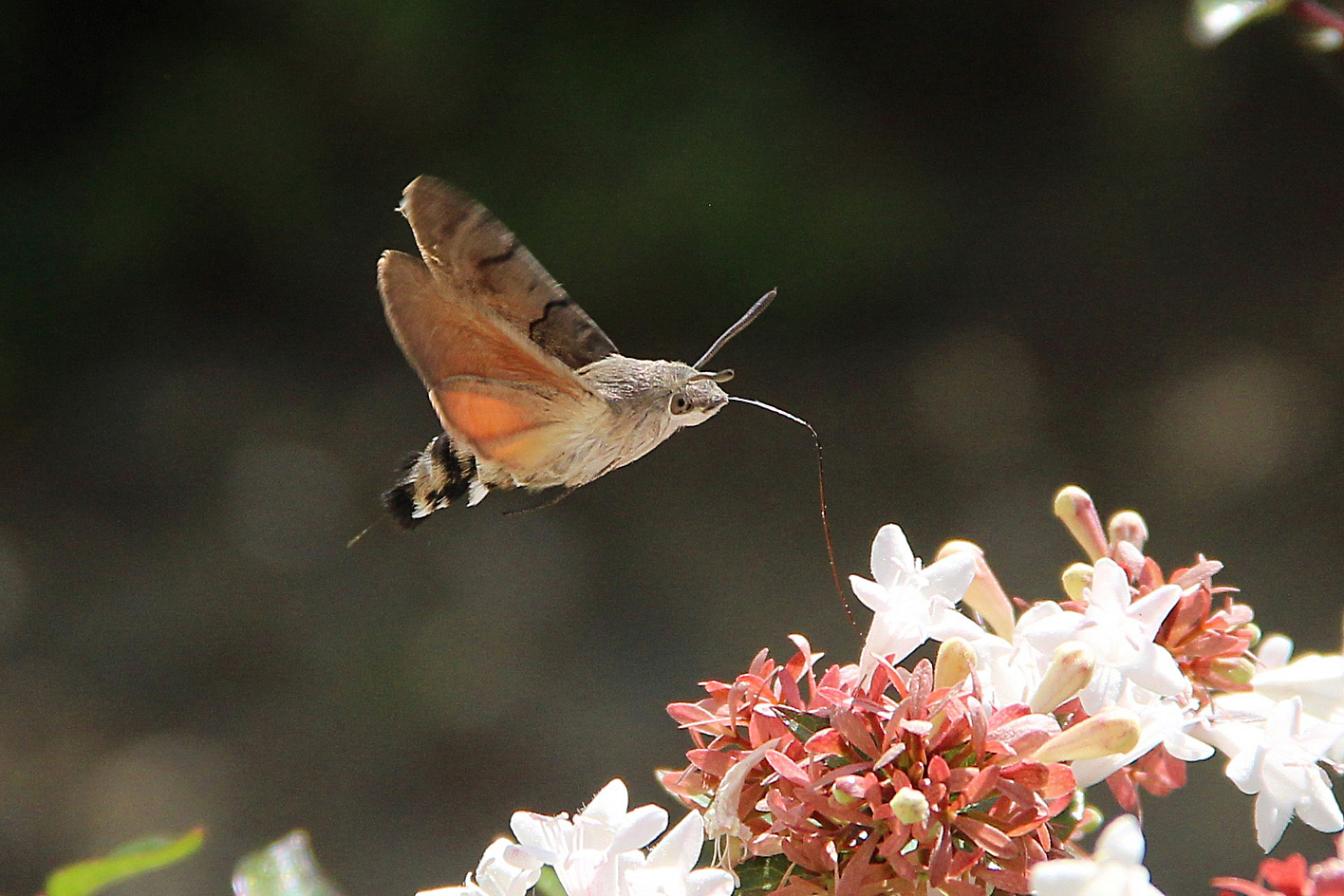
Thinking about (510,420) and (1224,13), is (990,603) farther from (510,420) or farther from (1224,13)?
(1224,13)

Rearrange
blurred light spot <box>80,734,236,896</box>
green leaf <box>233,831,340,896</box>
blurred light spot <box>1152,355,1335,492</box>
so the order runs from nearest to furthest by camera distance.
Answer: green leaf <box>233,831,340,896</box>, blurred light spot <box>80,734,236,896</box>, blurred light spot <box>1152,355,1335,492</box>

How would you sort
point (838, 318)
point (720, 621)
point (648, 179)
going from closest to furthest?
1. point (720, 621)
2. point (648, 179)
3. point (838, 318)

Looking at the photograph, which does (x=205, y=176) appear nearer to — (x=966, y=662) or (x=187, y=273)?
(x=187, y=273)

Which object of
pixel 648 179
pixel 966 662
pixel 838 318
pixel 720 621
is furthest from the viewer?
pixel 838 318

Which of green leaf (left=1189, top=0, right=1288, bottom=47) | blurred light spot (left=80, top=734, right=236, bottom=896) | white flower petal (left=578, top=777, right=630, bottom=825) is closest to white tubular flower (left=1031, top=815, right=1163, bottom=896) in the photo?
white flower petal (left=578, top=777, right=630, bottom=825)

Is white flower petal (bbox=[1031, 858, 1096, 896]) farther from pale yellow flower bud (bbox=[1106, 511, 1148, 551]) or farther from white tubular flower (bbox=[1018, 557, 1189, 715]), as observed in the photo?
pale yellow flower bud (bbox=[1106, 511, 1148, 551])

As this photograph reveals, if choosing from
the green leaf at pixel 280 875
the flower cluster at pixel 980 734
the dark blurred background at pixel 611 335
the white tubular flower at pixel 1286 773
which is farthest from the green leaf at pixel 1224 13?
the dark blurred background at pixel 611 335

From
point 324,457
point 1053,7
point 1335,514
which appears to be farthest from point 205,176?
point 1335,514
